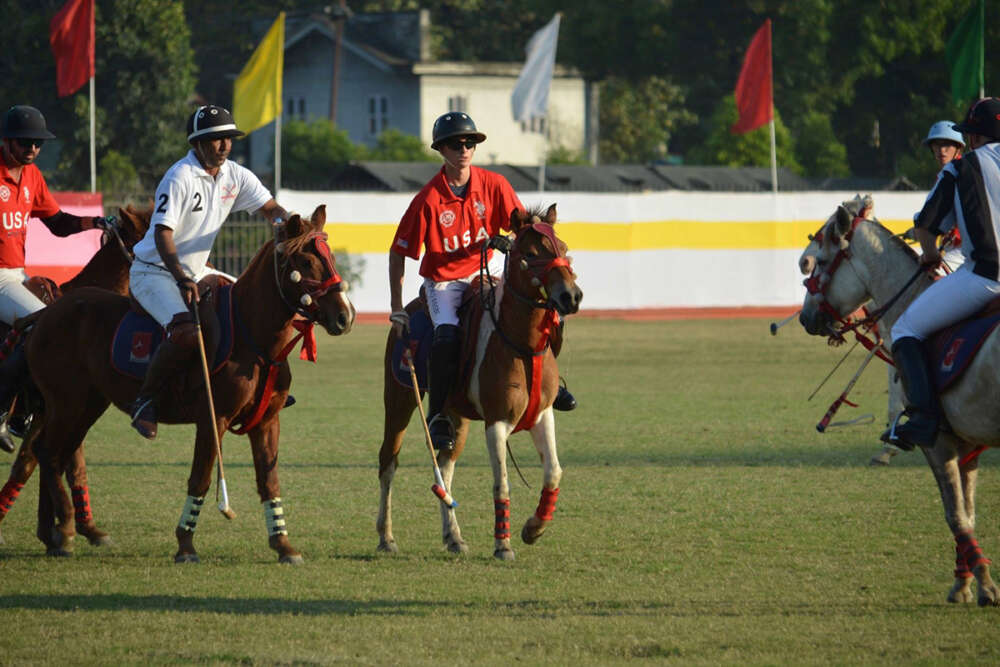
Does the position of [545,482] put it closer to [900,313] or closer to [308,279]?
[308,279]

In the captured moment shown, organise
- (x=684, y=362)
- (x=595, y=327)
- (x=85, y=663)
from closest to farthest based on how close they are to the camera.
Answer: (x=85, y=663) → (x=684, y=362) → (x=595, y=327)

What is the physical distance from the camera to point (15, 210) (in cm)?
1005

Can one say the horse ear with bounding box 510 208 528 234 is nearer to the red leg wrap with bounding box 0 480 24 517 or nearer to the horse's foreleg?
the horse's foreleg

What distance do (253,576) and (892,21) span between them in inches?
2001

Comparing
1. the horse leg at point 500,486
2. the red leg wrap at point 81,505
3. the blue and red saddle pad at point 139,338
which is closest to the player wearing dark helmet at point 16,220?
the red leg wrap at point 81,505

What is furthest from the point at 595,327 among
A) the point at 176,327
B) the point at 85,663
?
the point at 85,663

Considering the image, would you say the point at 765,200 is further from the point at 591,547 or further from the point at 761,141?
the point at 591,547

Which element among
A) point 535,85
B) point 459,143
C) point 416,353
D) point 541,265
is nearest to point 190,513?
point 416,353

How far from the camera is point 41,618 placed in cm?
753

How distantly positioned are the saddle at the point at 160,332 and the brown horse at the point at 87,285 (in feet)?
3.30

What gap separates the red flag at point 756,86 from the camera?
34.8m

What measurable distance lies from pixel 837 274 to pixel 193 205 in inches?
165

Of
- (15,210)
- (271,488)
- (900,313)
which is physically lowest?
Answer: (271,488)

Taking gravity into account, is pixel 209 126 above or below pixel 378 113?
below
